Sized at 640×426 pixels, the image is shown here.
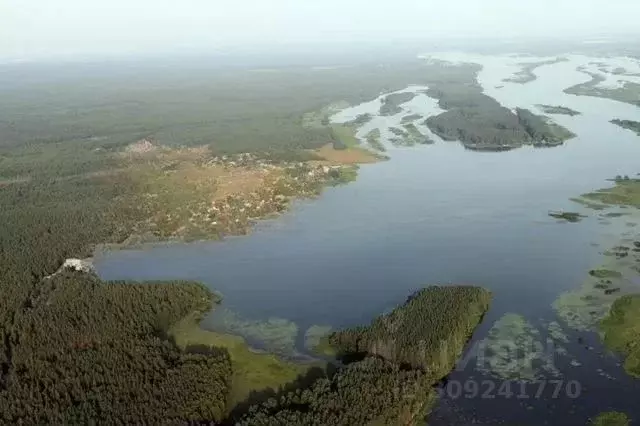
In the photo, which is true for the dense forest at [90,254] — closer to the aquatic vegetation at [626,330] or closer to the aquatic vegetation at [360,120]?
the aquatic vegetation at [360,120]

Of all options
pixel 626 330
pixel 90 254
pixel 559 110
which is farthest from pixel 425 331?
pixel 559 110

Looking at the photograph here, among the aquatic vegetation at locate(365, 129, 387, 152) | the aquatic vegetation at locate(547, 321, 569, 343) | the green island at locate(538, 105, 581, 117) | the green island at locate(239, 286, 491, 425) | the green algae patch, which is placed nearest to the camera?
the green island at locate(239, 286, 491, 425)

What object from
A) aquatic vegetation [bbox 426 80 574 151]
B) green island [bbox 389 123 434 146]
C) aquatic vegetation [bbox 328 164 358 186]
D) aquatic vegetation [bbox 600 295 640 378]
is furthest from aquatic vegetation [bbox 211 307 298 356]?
aquatic vegetation [bbox 426 80 574 151]

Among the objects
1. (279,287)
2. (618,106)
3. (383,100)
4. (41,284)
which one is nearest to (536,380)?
(279,287)

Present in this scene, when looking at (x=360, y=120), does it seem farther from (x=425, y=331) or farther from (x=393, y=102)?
(x=425, y=331)

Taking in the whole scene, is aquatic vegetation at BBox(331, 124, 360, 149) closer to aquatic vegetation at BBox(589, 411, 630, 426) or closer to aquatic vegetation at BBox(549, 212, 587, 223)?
aquatic vegetation at BBox(549, 212, 587, 223)

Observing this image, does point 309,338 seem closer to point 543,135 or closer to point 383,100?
point 543,135
